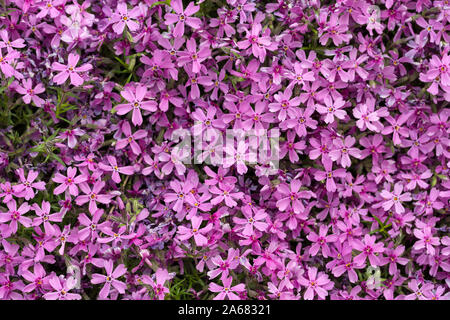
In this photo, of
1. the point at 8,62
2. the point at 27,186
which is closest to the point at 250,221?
the point at 27,186

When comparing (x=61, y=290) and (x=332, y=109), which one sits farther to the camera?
(x=332, y=109)

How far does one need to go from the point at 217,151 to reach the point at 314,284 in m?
0.77

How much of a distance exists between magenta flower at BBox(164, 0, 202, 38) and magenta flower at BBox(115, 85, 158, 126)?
12.1 inches

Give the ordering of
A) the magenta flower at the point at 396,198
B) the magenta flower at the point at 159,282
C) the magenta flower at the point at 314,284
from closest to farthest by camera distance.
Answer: the magenta flower at the point at 159,282 → the magenta flower at the point at 314,284 → the magenta flower at the point at 396,198

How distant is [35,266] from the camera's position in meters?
2.21

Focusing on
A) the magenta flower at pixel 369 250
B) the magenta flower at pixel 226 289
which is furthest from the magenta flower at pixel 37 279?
the magenta flower at pixel 369 250

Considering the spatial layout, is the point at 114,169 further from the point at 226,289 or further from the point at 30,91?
the point at 226,289

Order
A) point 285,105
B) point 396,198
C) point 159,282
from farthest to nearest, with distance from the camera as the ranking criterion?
point 396,198, point 285,105, point 159,282

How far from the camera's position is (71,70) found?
2.23 meters

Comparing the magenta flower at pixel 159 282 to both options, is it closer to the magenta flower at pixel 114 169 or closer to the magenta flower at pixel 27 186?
the magenta flower at pixel 114 169

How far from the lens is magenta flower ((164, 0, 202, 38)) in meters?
2.19

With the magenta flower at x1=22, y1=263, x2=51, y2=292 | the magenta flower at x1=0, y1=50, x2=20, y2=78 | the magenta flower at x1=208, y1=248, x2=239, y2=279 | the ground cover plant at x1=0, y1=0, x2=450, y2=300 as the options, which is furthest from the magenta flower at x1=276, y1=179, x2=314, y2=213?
the magenta flower at x1=0, y1=50, x2=20, y2=78

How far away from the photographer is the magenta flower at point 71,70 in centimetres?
221

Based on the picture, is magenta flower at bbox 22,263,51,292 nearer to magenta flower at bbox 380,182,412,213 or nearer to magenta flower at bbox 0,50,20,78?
magenta flower at bbox 0,50,20,78
